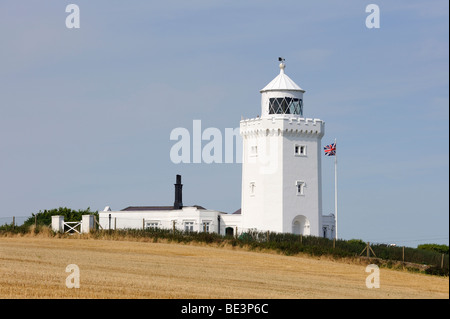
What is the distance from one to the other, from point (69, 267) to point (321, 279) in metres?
11.8

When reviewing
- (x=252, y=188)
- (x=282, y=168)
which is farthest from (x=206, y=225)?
(x=282, y=168)

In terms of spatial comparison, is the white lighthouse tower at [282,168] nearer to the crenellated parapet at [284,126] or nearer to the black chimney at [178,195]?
the crenellated parapet at [284,126]

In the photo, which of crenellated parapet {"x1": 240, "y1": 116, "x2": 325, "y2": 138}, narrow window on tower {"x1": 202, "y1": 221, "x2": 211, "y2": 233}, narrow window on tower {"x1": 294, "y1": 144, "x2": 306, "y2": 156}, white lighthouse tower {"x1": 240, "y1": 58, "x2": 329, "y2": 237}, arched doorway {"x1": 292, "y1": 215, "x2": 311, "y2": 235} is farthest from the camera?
narrow window on tower {"x1": 202, "y1": 221, "x2": 211, "y2": 233}

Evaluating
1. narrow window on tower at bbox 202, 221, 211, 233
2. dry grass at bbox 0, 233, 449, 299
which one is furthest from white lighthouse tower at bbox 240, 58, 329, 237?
dry grass at bbox 0, 233, 449, 299

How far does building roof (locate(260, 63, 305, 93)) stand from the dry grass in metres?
20.0

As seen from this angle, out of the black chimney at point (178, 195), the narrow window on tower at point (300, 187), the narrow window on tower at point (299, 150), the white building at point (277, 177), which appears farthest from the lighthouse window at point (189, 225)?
the narrow window on tower at point (299, 150)

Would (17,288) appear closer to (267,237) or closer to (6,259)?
(6,259)

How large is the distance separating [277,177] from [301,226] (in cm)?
427

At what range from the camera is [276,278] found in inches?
1640

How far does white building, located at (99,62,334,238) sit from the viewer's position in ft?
232

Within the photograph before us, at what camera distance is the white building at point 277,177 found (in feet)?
232

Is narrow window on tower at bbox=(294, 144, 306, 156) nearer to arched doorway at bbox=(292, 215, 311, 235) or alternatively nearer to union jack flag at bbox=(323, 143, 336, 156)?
union jack flag at bbox=(323, 143, 336, 156)

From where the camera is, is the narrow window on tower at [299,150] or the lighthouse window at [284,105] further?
the lighthouse window at [284,105]
